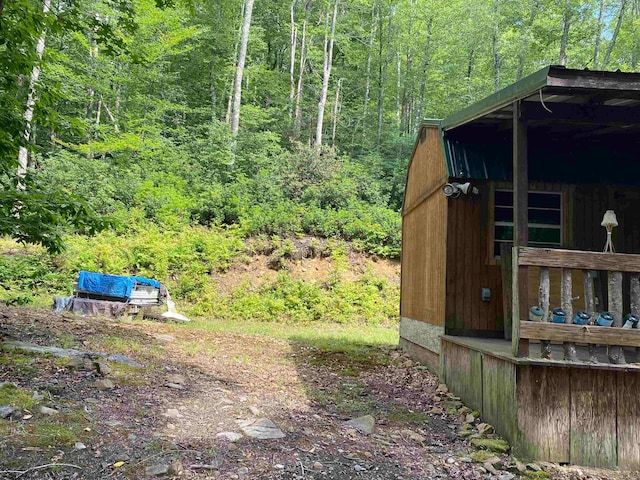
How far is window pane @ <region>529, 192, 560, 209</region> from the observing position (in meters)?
6.91

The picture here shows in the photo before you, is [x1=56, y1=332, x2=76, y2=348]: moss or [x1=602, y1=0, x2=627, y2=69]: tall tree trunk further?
[x1=602, y1=0, x2=627, y2=69]: tall tree trunk

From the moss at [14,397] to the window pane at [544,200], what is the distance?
269 inches

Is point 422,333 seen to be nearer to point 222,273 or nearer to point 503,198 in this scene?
point 503,198

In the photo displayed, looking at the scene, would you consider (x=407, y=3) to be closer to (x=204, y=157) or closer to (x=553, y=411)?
(x=204, y=157)

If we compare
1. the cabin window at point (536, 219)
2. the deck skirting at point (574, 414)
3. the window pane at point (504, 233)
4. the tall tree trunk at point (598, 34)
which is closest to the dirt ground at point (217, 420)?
the deck skirting at point (574, 414)

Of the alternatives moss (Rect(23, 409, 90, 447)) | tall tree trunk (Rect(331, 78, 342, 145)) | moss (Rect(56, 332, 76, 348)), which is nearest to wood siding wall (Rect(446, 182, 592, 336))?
moss (Rect(23, 409, 90, 447))

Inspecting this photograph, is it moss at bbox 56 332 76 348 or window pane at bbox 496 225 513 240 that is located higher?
window pane at bbox 496 225 513 240

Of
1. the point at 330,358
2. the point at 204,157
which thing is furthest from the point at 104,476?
the point at 204,157

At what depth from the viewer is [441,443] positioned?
173 inches

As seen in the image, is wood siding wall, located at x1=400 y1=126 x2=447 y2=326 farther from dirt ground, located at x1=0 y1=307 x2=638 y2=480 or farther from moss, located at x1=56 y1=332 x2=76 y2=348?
moss, located at x1=56 y1=332 x2=76 y2=348

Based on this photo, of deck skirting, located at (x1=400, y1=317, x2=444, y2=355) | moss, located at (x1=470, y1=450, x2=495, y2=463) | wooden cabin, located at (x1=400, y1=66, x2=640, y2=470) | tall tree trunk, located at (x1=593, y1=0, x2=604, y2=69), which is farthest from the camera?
tall tree trunk, located at (x1=593, y1=0, x2=604, y2=69)

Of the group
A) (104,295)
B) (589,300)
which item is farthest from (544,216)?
(104,295)

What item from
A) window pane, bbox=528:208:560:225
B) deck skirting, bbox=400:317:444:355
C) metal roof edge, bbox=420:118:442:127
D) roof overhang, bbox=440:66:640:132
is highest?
metal roof edge, bbox=420:118:442:127

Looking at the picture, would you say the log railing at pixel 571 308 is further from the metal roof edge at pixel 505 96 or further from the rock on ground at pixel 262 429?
the rock on ground at pixel 262 429
